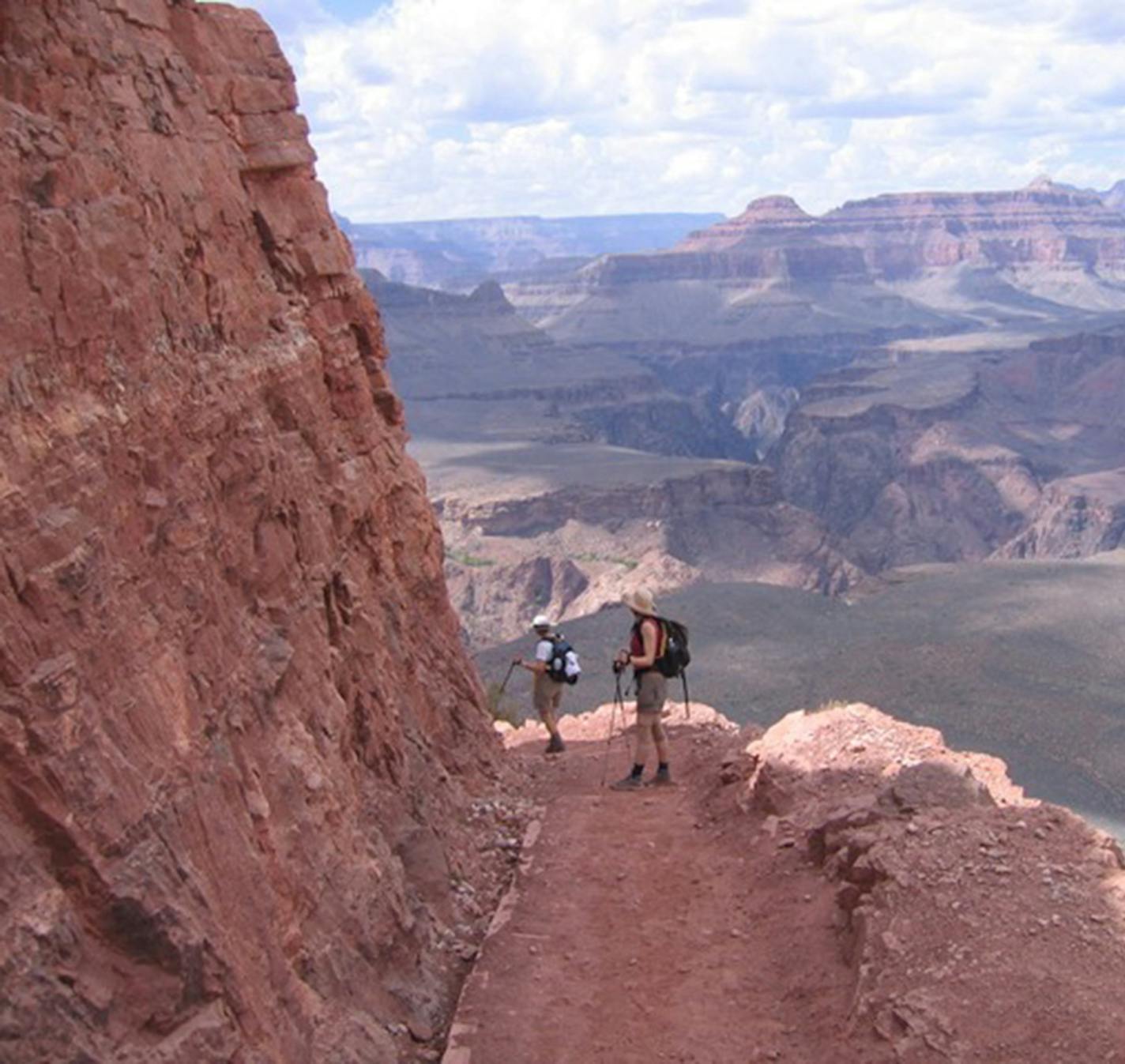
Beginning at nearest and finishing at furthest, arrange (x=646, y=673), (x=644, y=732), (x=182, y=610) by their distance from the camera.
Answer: (x=182, y=610) < (x=646, y=673) < (x=644, y=732)

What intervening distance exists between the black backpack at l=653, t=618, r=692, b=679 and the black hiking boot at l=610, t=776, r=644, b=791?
1553 millimetres

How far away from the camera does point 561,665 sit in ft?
48.9

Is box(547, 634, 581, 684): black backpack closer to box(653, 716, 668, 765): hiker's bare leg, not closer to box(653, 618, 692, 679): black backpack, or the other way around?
box(653, 716, 668, 765): hiker's bare leg

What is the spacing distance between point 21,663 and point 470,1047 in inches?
150

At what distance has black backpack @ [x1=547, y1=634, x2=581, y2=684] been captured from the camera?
14898 millimetres

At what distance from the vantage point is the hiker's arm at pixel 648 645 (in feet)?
41.1

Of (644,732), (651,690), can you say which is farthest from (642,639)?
(644,732)

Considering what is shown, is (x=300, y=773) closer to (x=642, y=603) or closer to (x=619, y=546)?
(x=642, y=603)

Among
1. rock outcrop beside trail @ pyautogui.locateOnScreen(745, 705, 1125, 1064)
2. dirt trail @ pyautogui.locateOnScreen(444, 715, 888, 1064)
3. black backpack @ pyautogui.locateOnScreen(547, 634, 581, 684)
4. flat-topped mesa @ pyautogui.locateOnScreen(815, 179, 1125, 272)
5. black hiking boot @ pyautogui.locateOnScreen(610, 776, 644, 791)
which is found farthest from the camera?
flat-topped mesa @ pyautogui.locateOnScreen(815, 179, 1125, 272)

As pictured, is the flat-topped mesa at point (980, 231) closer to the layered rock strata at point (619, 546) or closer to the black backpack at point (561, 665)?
the layered rock strata at point (619, 546)

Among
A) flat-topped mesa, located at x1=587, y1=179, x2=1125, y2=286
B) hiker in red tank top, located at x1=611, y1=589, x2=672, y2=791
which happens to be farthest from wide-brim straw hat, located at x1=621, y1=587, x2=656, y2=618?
flat-topped mesa, located at x1=587, y1=179, x2=1125, y2=286

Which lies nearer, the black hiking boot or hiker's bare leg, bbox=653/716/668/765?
hiker's bare leg, bbox=653/716/668/765

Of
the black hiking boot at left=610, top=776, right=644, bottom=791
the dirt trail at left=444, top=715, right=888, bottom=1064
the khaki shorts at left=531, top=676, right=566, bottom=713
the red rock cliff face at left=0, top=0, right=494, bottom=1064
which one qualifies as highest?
the red rock cliff face at left=0, top=0, right=494, bottom=1064

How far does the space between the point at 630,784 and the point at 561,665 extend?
1.71m
